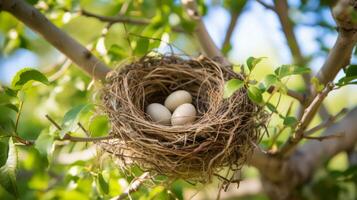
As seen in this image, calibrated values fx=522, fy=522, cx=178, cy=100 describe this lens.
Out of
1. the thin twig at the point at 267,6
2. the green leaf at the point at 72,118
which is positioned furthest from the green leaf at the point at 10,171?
the thin twig at the point at 267,6

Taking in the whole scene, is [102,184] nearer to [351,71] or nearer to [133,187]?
[133,187]

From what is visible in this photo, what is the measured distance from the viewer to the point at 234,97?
149 centimetres

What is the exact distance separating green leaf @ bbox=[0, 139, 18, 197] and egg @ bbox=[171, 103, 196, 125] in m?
0.55

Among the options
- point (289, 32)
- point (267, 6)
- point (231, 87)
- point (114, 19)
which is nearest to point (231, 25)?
point (289, 32)

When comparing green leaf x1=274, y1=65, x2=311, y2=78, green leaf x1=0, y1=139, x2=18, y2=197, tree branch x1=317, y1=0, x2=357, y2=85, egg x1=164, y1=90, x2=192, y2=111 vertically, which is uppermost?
tree branch x1=317, y1=0, x2=357, y2=85

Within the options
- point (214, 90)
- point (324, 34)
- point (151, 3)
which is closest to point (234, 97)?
point (214, 90)

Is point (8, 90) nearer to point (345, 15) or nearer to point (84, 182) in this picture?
point (84, 182)

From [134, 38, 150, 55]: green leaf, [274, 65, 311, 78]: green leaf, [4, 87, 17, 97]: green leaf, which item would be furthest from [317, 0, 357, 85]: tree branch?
[4, 87, 17, 97]: green leaf

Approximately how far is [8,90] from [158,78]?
2.02 feet

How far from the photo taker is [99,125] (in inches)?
62.0

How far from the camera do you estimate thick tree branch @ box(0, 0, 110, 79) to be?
1553 millimetres

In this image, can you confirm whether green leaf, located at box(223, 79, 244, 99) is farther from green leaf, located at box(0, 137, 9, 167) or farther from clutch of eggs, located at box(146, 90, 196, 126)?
green leaf, located at box(0, 137, 9, 167)

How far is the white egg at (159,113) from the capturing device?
1654 millimetres

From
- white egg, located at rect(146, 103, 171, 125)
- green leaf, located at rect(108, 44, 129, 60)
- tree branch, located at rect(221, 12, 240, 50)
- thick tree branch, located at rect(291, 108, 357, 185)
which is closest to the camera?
white egg, located at rect(146, 103, 171, 125)
